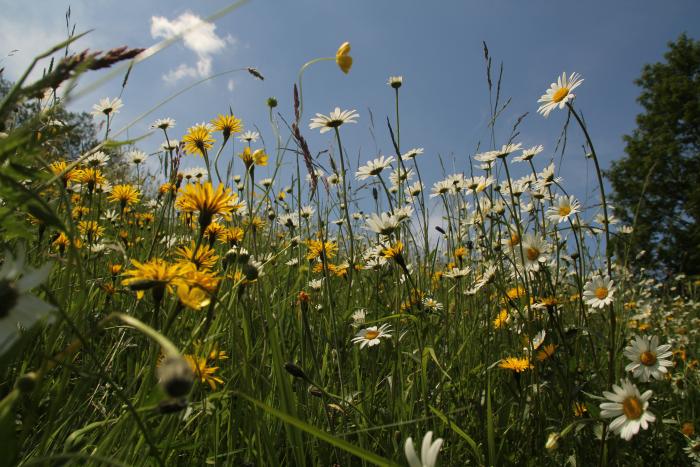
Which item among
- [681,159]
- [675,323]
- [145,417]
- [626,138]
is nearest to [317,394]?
[145,417]

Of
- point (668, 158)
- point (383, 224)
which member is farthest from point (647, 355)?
point (668, 158)

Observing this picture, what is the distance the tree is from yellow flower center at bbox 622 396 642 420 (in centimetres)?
1862

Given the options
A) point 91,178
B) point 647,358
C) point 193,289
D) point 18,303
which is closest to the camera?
point 18,303

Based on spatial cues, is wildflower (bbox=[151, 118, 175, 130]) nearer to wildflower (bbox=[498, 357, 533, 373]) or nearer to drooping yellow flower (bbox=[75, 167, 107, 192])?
drooping yellow flower (bbox=[75, 167, 107, 192])

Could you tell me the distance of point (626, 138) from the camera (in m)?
20.3

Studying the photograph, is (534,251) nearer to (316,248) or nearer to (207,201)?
(316,248)

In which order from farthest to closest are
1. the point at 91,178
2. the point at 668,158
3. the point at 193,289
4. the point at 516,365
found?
the point at 668,158
the point at 91,178
the point at 516,365
the point at 193,289

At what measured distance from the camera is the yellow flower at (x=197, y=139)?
1772mm

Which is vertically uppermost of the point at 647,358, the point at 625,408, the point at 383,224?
the point at 383,224

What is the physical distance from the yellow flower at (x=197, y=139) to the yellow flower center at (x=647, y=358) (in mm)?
1597

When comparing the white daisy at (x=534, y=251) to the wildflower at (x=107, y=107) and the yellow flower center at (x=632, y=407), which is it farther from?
the wildflower at (x=107, y=107)

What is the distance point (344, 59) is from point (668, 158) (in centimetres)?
2107

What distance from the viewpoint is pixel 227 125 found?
1885mm

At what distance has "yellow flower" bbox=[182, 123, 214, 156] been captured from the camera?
1.77m
